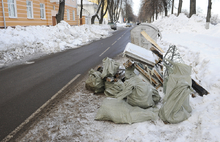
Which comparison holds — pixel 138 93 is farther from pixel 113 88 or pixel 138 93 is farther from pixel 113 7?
pixel 113 7

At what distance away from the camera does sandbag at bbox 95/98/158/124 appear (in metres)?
3.81

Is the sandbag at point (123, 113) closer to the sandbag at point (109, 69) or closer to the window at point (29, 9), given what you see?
the sandbag at point (109, 69)

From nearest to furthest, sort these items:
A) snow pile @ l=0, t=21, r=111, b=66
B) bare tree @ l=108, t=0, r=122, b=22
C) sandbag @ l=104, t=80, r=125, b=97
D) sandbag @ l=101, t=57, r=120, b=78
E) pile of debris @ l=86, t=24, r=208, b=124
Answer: pile of debris @ l=86, t=24, r=208, b=124, sandbag @ l=104, t=80, r=125, b=97, sandbag @ l=101, t=57, r=120, b=78, snow pile @ l=0, t=21, r=111, b=66, bare tree @ l=108, t=0, r=122, b=22

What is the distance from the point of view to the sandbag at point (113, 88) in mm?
5176

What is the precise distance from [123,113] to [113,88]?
1430mm

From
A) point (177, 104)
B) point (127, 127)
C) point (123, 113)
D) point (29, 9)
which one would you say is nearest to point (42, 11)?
point (29, 9)

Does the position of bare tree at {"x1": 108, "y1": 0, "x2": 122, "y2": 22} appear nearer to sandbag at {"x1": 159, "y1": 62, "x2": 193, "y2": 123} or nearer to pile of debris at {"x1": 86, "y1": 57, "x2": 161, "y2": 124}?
pile of debris at {"x1": 86, "y1": 57, "x2": 161, "y2": 124}

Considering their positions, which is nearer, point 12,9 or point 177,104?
point 177,104

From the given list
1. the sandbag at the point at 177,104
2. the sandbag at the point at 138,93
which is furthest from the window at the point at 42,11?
the sandbag at the point at 177,104

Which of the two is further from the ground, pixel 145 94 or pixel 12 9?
pixel 12 9

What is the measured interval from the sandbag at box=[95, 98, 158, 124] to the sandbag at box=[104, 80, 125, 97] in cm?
102

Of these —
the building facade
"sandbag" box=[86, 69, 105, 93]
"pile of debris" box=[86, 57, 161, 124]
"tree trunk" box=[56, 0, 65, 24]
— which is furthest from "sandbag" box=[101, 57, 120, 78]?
"tree trunk" box=[56, 0, 65, 24]

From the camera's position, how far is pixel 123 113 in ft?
12.8

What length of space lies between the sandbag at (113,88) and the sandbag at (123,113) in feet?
3.34
